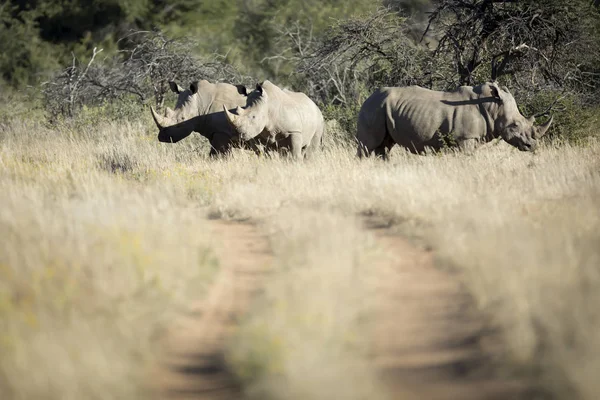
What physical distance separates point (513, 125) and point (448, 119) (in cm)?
94

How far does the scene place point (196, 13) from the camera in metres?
34.2

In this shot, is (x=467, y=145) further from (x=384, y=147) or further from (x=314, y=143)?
(x=314, y=143)

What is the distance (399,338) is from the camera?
4145mm

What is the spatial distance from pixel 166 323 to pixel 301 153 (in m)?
8.11

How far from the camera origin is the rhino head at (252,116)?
11.0 meters

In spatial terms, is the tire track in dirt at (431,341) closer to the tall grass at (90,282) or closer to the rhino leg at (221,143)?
the tall grass at (90,282)

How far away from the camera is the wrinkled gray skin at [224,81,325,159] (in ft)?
36.3

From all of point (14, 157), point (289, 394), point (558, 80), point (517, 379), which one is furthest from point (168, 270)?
point (558, 80)

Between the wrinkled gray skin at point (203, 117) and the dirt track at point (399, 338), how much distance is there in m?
6.10

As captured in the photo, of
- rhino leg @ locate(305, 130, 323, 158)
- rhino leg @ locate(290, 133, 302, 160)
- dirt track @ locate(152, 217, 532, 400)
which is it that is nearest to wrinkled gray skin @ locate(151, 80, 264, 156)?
rhino leg @ locate(290, 133, 302, 160)

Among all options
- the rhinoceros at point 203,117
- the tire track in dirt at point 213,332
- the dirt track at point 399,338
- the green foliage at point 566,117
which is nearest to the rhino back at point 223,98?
the rhinoceros at point 203,117

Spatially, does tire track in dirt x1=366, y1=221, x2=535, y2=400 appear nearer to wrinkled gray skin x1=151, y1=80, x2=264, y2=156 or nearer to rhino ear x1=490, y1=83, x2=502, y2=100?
rhino ear x1=490, y1=83, x2=502, y2=100

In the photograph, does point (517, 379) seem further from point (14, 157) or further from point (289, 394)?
point (14, 157)

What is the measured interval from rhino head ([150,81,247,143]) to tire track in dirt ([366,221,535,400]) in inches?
268
